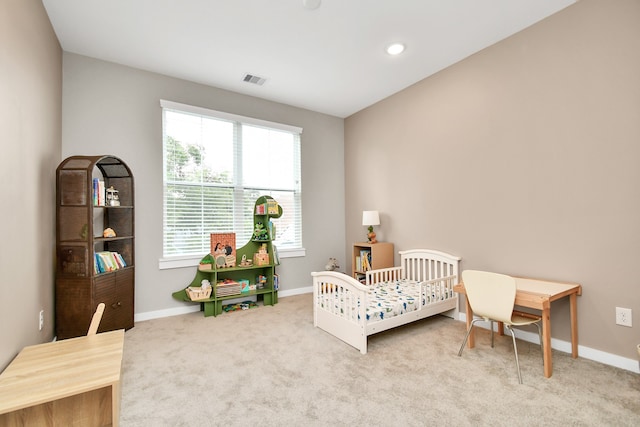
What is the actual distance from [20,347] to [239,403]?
1425 millimetres

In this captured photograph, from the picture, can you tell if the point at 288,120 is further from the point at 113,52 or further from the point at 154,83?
the point at 113,52

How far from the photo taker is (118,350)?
1.74m

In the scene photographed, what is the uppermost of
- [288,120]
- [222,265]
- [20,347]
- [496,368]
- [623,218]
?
[288,120]

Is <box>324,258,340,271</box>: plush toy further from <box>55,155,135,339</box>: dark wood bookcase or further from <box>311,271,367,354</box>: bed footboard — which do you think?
<box>55,155,135,339</box>: dark wood bookcase

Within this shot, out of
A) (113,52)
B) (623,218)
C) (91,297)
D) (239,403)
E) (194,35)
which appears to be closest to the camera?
(239,403)

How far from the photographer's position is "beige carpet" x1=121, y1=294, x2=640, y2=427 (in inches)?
68.2

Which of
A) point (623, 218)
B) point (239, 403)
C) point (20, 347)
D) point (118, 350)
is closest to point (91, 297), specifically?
point (20, 347)

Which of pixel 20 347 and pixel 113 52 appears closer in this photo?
pixel 20 347

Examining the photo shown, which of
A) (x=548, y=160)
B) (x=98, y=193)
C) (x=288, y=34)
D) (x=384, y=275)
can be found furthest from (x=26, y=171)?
(x=548, y=160)

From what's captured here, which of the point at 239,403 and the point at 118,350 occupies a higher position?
the point at 118,350

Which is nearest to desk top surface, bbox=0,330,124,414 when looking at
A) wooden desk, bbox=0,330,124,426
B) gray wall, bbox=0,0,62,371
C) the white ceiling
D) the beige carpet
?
wooden desk, bbox=0,330,124,426

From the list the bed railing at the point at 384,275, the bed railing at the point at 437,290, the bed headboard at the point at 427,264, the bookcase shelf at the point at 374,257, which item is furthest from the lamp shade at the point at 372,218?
the bed railing at the point at 437,290

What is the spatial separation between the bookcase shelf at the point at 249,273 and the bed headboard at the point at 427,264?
5.59ft

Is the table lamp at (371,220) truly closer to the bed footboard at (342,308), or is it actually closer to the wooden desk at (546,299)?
the bed footboard at (342,308)
